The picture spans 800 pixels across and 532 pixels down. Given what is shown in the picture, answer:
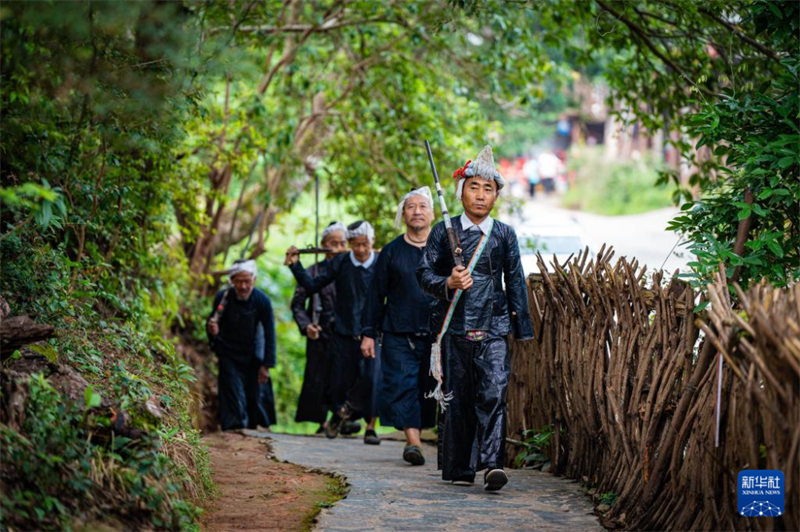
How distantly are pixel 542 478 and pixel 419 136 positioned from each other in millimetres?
6882

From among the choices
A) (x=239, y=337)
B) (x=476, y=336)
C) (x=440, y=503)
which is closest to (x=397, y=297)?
(x=476, y=336)

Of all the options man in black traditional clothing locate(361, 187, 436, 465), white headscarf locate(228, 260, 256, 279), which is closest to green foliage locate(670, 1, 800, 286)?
man in black traditional clothing locate(361, 187, 436, 465)

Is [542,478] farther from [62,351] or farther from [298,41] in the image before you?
[298,41]

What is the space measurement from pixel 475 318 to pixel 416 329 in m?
1.65

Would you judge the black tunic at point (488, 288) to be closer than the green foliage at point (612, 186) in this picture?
Yes

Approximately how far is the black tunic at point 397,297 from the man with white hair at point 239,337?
110 inches

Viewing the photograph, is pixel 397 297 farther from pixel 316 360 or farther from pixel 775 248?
pixel 775 248

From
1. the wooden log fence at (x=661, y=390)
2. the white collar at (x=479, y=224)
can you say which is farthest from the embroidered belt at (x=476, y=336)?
the white collar at (x=479, y=224)

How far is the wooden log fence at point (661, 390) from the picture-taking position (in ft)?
12.8

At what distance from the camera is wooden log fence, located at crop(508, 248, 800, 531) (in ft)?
12.8

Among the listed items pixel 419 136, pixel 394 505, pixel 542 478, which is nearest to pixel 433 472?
pixel 542 478

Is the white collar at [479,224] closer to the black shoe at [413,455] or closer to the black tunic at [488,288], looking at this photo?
the black tunic at [488,288]

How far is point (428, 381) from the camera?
8117 millimetres

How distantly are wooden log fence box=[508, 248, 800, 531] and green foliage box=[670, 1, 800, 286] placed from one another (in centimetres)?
38
